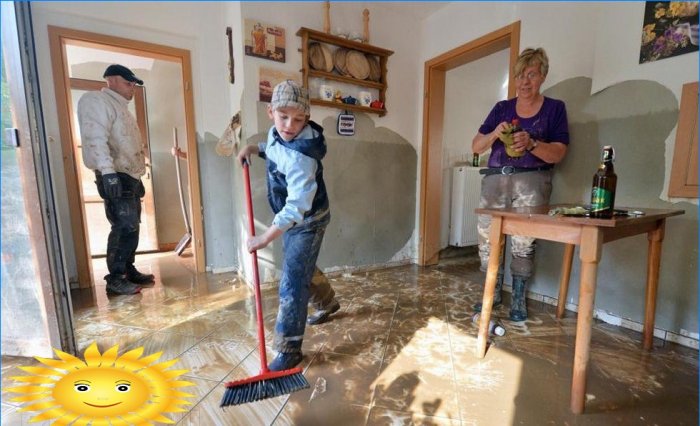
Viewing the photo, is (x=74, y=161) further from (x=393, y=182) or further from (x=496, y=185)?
(x=496, y=185)

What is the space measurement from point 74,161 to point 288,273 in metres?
2.05

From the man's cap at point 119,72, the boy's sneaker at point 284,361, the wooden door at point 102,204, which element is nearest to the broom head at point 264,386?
the boy's sneaker at point 284,361

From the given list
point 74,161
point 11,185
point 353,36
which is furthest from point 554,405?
point 74,161

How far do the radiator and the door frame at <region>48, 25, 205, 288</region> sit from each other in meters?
2.41

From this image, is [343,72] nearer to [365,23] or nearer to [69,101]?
[365,23]

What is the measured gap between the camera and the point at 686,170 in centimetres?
151

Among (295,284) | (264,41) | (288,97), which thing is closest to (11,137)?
(288,97)

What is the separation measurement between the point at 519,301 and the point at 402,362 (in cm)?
90

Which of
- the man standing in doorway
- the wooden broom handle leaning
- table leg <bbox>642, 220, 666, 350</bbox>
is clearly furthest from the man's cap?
table leg <bbox>642, 220, 666, 350</bbox>

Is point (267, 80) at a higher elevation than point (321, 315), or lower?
higher

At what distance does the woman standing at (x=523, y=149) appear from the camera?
1652 millimetres

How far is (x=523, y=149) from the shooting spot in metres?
1.65

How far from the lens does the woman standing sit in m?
1.65

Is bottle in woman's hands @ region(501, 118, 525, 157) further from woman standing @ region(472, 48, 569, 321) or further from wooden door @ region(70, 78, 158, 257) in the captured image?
wooden door @ region(70, 78, 158, 257)
